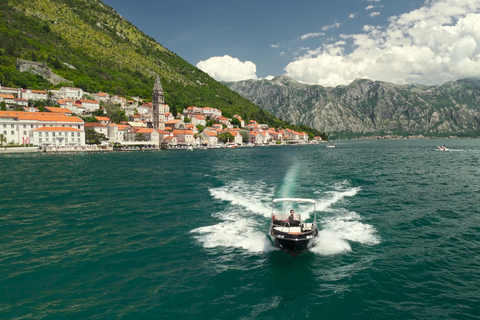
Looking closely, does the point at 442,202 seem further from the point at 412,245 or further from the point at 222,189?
the point at 222,189

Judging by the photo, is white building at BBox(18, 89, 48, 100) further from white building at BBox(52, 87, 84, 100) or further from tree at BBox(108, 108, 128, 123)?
tree at BBox(108, 108, 128, 123)

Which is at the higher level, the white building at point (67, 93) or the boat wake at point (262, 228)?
the white building at point (67, 93)

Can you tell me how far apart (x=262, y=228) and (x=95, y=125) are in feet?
413

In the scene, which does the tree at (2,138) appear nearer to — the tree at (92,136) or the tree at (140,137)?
the tree at (92,136)

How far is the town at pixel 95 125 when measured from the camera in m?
104

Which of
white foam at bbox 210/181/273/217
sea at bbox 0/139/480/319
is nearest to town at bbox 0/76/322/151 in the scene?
sea at bbox 0/139/480/319

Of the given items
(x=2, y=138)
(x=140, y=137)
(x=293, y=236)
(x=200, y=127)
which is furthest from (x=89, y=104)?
(x=293, y=236)

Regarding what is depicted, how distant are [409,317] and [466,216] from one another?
1862 centimetres

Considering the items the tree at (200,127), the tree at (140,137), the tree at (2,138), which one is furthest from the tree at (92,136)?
the tree at (200,127)

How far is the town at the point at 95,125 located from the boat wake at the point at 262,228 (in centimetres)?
10328

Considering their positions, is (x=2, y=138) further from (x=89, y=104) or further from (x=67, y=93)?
(x=67, y=93)

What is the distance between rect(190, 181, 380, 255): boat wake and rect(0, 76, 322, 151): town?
10328 cm

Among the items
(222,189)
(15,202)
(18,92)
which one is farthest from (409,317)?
(18,92)

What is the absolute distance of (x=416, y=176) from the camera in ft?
151
